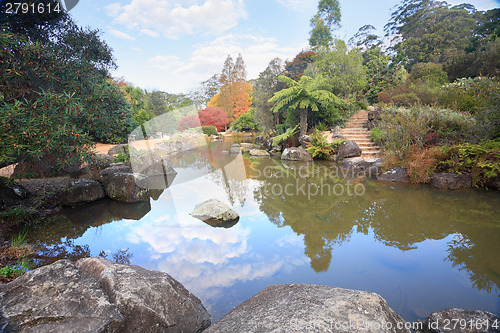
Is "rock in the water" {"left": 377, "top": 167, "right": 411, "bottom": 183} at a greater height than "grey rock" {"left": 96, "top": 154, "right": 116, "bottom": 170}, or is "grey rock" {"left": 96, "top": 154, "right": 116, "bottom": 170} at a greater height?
"grey rock" {"left": 96, "top": 154, "right": 116, "bottom": 170}

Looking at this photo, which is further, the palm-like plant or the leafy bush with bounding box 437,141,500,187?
the palm-like plant

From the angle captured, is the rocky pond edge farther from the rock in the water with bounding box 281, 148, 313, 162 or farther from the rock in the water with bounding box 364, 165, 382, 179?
the rock in the water with bounding box 281, 148, 313, 162

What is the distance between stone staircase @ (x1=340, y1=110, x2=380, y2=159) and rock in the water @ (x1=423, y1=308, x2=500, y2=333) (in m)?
8.15

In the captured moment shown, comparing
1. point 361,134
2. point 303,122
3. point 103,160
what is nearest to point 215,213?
point 103,160

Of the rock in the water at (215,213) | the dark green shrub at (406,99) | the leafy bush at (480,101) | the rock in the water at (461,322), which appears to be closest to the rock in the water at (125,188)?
the rock in the water at (215,213)

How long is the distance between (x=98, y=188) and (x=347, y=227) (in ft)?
18.2

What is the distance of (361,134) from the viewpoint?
36.8 ft

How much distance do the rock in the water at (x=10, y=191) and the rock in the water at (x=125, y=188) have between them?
1.50m

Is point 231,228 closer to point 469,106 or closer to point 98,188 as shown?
point 98,188

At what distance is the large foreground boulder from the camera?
4.27m

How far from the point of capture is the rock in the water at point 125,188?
5523 mm

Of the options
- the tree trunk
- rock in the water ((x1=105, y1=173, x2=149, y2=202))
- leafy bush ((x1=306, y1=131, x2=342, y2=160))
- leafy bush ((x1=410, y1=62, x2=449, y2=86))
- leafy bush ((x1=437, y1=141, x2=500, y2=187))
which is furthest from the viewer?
leafy bush ((x1=410, y1=62, x2=449, y2=86))

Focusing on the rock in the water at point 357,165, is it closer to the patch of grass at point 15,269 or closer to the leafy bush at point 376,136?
the leafy bush at point 376,136

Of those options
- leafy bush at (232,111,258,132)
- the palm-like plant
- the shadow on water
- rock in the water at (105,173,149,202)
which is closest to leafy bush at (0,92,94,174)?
the shadow on water
